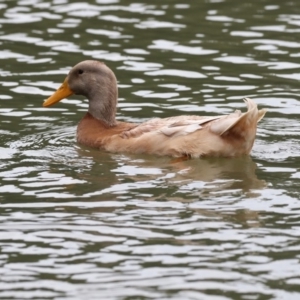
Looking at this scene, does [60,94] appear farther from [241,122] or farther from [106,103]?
[241,122]

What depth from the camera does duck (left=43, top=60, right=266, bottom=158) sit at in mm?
10758

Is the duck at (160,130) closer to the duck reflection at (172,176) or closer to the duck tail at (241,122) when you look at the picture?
the duck tail at (241,122)

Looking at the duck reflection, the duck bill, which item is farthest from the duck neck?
the duck reflection

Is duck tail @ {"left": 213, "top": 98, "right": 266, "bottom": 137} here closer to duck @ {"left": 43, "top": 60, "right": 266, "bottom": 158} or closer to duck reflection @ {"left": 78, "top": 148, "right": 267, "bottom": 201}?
duck @ {"left": 43, "top": 60, "right": 266, "bottom": 158}

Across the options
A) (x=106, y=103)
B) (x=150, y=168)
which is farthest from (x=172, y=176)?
(x=106, y=103)

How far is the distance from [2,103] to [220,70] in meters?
3.18

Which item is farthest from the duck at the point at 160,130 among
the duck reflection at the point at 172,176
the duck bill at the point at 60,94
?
the duck bill at the point at 60,94

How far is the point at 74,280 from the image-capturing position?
7426mm

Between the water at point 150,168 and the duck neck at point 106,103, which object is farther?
the duck neck at point 106,103

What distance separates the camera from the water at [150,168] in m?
7.54

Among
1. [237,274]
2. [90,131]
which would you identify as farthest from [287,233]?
[90,131]

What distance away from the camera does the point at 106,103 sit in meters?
12.1

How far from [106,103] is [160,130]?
1.29 m

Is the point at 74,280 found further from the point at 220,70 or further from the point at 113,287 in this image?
the point at 220,70
